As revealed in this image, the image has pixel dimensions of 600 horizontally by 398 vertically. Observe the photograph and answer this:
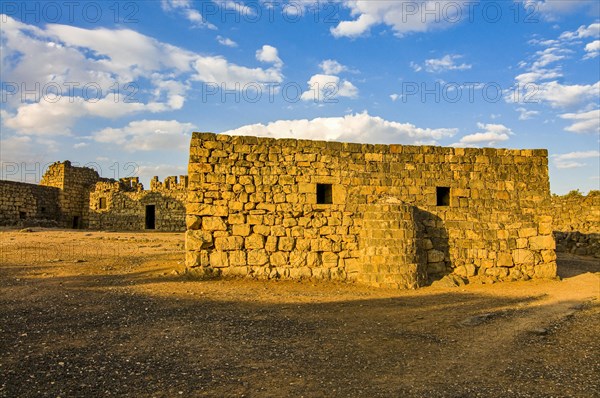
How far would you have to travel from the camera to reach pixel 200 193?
9539mm

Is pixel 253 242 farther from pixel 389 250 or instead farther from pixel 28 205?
pixel 28 205

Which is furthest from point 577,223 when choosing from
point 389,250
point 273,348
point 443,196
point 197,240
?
point 273,348

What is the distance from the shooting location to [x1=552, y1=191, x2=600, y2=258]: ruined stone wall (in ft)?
58.8

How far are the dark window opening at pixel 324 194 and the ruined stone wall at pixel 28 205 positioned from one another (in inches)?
770

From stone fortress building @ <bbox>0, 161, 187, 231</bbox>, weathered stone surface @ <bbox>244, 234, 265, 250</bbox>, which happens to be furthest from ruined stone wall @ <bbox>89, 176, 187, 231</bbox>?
weathered stone surface @ <bbox>244, 234, 265, 250</bbox>

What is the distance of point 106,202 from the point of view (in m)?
26.2

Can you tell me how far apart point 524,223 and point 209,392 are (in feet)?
33.8

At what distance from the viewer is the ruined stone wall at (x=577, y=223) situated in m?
17.9

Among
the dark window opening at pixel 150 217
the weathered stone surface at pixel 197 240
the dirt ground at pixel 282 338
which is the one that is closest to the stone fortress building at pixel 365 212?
the weathered stone surface at pixel 197 240

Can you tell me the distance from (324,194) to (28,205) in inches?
811

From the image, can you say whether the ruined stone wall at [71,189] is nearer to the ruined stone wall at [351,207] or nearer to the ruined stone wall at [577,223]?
the ruined stone wall at [351,207]

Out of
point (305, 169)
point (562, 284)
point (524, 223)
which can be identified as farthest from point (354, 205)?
point (562, 284)

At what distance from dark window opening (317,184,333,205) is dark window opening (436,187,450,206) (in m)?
3.09

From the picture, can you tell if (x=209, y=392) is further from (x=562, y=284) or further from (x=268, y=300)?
(x=562, y=284)
